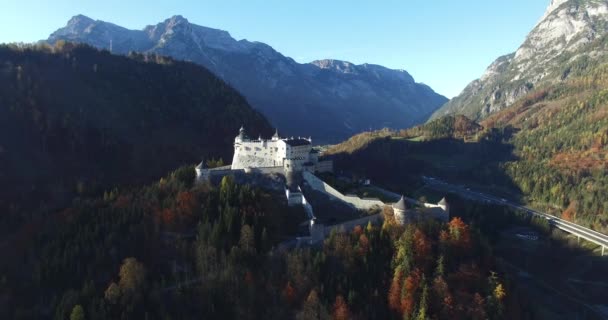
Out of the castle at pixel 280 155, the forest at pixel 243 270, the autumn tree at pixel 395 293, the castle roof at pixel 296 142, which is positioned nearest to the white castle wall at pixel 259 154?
the castle at pixel 280 155

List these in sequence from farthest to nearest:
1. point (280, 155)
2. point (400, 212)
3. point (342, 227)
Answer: point (280, 155) < point (342, 227) < point (400, 212)

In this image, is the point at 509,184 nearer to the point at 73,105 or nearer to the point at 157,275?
the point at 157,275

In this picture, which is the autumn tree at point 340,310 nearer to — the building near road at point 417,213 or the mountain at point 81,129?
the building near road at point 417,213

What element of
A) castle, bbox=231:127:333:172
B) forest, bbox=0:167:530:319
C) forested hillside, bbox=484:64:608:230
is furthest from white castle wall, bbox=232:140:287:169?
forested hillside, bbox=484:64:608:230

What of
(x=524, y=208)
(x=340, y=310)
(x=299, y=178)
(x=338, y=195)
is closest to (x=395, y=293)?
(x=340, y=310)

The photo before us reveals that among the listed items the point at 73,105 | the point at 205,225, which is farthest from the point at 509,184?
the point at 73,105

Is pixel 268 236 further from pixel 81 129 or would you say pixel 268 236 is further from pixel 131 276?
pixel 81 129
